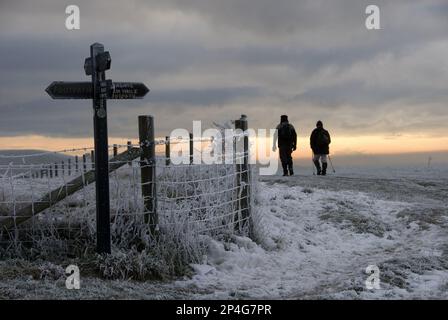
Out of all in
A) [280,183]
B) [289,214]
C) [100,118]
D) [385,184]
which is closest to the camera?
[100,118]

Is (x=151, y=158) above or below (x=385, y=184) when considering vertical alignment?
above

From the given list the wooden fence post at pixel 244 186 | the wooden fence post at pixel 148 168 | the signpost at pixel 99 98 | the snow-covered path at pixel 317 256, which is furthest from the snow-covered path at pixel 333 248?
the signpost at pixel 99 98

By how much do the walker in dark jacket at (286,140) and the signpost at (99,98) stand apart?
12.8 meters

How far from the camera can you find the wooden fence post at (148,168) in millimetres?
9016

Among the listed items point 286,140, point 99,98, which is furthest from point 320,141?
point 99,98

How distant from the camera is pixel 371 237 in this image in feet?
39.6

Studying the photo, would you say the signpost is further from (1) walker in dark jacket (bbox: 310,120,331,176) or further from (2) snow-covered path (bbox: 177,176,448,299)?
(1) walker in dark jacket (bbox: 310,120,331,176)

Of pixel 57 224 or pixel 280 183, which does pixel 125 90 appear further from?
pixel 280 183

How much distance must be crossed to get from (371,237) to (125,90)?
654 cm

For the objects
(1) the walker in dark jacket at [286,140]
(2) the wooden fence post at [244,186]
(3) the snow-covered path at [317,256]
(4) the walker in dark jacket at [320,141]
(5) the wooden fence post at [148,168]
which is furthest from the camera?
(4) the walker in dark jacket at [320,141]

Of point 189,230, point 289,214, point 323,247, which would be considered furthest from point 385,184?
point 189,230

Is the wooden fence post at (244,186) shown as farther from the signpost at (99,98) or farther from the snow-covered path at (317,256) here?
the signpost at (99,98)
